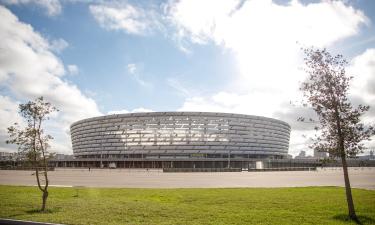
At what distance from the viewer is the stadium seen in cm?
11031

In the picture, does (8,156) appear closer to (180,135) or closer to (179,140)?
(179,140)

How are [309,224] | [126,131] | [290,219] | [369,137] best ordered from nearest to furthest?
[309,224] < [290,219] < [369,137] < [126,131]

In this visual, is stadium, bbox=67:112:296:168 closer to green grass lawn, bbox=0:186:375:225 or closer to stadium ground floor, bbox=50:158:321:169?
stadium ground floor, bbox=50:158:321:169

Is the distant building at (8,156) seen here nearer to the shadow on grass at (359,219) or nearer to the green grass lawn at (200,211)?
the green grass lawn at (200,211)

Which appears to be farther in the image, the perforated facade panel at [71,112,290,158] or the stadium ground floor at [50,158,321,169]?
the perforated facade panel at [71,112,290,158]

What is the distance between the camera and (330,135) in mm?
12312

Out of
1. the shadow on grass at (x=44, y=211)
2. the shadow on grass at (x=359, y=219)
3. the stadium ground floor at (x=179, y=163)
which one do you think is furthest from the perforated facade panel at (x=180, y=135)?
the shadow on grass at (x=359, y=219)

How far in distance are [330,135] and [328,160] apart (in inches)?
37.3

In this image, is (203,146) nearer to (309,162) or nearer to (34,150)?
(309,162)

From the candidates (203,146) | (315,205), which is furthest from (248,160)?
(315,205)

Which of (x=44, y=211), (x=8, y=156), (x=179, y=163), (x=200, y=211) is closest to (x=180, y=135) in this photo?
(x=179, y=163)

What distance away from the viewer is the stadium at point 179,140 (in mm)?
110312

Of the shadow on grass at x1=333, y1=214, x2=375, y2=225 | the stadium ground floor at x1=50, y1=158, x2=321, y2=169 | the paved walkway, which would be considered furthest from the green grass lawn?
the stadium ground floor at x1=50, y1=158, x2=321, y2=169

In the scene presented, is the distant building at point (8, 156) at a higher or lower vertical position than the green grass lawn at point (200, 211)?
higher
